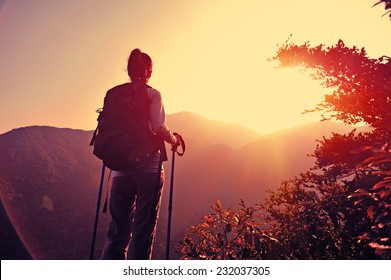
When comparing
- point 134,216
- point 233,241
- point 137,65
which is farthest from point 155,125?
point 233,241

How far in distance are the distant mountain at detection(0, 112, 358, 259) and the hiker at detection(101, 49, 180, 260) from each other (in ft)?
88.7

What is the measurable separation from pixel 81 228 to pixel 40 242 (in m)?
6.91

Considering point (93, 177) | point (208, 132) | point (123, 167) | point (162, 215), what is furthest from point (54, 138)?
point (123, 167)

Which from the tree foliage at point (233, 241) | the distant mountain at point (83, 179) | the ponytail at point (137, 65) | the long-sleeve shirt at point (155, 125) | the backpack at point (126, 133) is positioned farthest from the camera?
the distant mountain at point (83, 179)

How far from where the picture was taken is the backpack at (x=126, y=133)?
3283 mm

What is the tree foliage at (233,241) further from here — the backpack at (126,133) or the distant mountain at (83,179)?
the distant mountain at (83,179)

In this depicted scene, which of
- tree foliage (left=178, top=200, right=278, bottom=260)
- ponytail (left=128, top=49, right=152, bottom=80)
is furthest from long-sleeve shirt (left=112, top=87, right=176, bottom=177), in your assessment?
tree foliage (left=178, top=200, right=278, bottom=260)

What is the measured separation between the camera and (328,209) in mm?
4363

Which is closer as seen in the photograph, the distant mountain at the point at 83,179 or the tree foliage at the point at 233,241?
the tree foliage at the point at 233,241

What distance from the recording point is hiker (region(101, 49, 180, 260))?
11.1 feet

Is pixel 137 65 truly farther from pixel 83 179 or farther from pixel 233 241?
pixel 83 179

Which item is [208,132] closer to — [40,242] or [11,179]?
[11,179]

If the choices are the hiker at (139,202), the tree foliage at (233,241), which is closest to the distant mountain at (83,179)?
the tree foliage at (233,241)

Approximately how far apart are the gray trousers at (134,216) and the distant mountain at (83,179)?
27047mm
